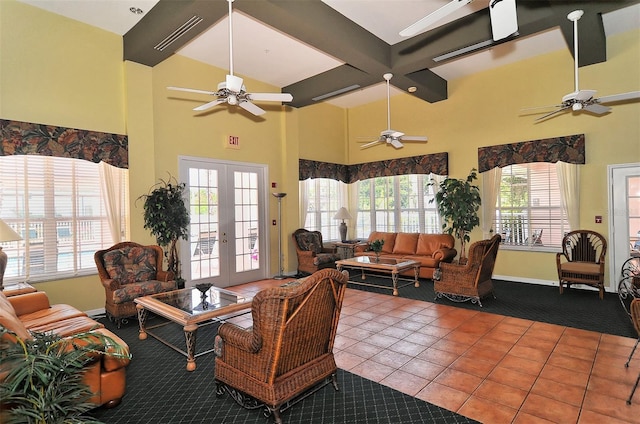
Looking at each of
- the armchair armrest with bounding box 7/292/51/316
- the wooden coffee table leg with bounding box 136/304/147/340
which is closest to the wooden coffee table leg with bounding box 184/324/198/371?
the wooden coffee table leg with bounding box 136/304/147/340

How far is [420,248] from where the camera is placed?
735cm

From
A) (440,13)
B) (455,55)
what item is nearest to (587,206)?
(455,55)

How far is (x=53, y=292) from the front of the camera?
461 centimetres

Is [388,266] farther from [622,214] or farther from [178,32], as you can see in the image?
[178,32]

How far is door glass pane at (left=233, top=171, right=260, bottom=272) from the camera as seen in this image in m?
6.86

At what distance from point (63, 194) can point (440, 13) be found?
506cm

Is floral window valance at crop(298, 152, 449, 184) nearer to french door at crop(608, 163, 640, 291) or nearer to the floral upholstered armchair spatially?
the floral upholstered armchair

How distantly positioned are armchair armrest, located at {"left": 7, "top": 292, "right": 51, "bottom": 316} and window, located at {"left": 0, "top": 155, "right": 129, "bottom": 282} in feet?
3.19

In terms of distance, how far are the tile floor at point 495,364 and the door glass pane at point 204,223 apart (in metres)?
1.97

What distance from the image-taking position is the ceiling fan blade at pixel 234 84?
3.61 m

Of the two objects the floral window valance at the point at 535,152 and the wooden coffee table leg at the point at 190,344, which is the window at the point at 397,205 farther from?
the wooden coffee table leg at the point at 190,344

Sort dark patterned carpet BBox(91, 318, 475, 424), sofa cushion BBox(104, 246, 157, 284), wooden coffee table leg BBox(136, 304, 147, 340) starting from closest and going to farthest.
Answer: dark patterned carpet BBox(91, 318, 475, 424)
wooden coffee table leg BBox(136, 304, 147, 340)
sofa cushion BBox(104, 246, 157, 284)

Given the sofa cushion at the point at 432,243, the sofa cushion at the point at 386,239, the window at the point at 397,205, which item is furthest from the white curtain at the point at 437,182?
→ the sofa cushion at the point at 386,239

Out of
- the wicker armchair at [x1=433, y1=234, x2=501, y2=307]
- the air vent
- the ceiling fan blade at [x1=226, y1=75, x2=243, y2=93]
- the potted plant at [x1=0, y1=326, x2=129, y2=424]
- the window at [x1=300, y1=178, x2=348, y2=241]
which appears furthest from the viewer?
the window at [x1=300, y1=178, x2=348, y2=241]
